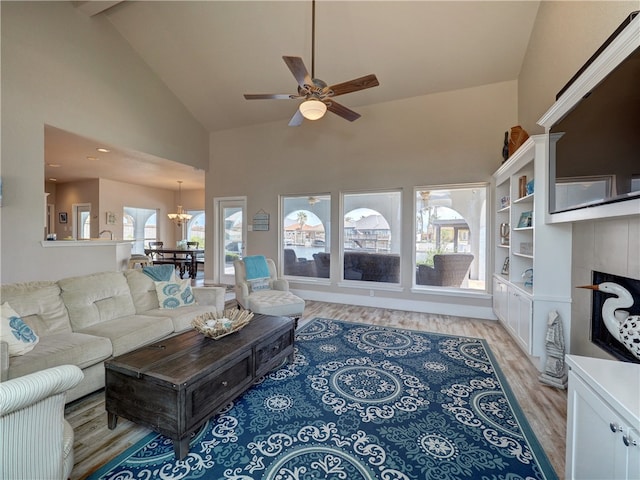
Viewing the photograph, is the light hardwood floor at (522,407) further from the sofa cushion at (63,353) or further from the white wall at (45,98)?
the white wall at (45,98)

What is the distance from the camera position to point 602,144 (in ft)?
6.07

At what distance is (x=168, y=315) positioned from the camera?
118 inches

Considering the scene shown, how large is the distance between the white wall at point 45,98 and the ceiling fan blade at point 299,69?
3648mm

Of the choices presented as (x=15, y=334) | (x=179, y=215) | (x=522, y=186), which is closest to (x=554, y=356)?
(x=522, y=186)

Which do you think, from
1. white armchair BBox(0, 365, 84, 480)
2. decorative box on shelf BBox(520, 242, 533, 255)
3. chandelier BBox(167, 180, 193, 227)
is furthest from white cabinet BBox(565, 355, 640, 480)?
chandelier BBox(167, 180, 193, 227)

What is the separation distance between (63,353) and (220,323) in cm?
108

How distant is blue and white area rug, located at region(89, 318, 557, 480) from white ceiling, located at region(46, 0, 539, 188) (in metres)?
4.00

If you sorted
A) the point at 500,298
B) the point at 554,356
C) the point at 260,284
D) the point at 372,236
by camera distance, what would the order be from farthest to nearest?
the point at 372,236 < the point at 260,284 < the point at 500,298 < the point at 554,356

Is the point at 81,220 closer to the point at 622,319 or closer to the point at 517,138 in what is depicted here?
the point at 517,138

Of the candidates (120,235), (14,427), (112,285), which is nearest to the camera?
(14,427)

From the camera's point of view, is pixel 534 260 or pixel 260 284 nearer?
pixel 534 260

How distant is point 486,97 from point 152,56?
559 centimetres

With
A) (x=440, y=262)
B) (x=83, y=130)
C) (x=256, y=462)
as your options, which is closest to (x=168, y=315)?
(x=256, y=462)

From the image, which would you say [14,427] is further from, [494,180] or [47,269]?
[494,180]
